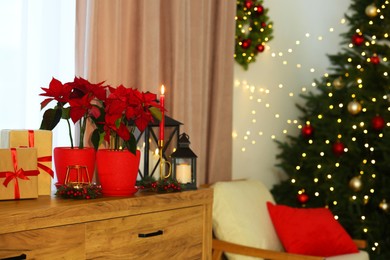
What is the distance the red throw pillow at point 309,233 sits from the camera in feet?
11.7

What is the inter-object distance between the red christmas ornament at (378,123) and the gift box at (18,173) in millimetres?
2478

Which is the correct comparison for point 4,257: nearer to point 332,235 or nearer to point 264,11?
point 332,235

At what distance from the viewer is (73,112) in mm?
2455

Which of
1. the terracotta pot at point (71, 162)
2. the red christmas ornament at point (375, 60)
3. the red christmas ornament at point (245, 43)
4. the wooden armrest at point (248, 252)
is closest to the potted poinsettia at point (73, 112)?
the terracotta pot at point (71, 162)

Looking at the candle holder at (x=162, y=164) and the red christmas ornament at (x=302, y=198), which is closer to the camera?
the candle holder at (x=162, y=164)

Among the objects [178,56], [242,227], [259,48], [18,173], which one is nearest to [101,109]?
[18,173]

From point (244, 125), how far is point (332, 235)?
1.00 m

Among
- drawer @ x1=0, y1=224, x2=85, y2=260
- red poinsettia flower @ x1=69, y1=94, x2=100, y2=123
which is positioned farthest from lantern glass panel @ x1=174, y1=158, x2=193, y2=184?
drawer @ x1=0, y1=224, x2=85, y2=260

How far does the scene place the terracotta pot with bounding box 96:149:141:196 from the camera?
249cm

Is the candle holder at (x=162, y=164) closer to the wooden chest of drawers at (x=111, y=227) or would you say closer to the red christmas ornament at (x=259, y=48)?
the wooden chest of drawers at (x=111, y=227)

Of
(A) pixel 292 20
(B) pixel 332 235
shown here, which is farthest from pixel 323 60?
(B) pixel 332 235

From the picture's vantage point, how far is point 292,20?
Result: 4668 millimetres

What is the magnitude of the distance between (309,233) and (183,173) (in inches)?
42.4

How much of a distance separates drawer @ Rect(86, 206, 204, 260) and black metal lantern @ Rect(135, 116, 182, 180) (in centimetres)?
26
